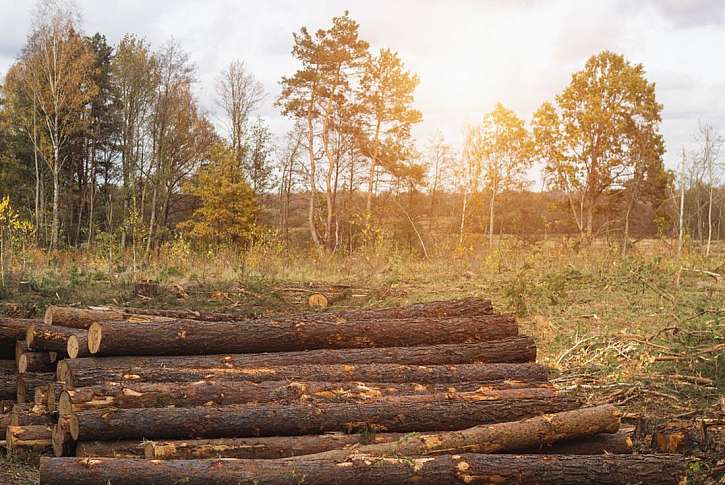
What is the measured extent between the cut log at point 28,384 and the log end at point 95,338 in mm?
1268

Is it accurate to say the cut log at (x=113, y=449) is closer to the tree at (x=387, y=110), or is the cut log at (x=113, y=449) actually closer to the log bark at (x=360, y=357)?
the log bark at (x=360, y=357)

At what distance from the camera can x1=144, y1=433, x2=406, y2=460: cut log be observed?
4516 mm

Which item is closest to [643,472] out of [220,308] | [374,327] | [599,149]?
[374,327]

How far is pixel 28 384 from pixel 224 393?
2600mm

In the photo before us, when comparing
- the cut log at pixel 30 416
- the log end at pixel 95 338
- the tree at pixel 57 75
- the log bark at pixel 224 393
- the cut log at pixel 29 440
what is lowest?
the cut log at pixel 29 440

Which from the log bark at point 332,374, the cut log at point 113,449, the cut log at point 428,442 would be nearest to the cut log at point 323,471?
the cut log at point 428,442

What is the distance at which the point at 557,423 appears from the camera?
4.86 meters

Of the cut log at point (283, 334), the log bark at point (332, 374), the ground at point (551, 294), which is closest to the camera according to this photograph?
the log bark at point (332, 374)

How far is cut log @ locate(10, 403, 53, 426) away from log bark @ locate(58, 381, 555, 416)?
777 mm

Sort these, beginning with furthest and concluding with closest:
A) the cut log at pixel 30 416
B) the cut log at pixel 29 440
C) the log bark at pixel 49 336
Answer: the log bark at pixel 49 336, the cut log at pixel 30 416, the cut log at pixel 29 440

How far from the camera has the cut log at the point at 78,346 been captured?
5633mm

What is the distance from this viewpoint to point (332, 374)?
5480mm

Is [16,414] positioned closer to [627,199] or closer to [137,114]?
[627,199]

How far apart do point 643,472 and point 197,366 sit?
11.1 ft
